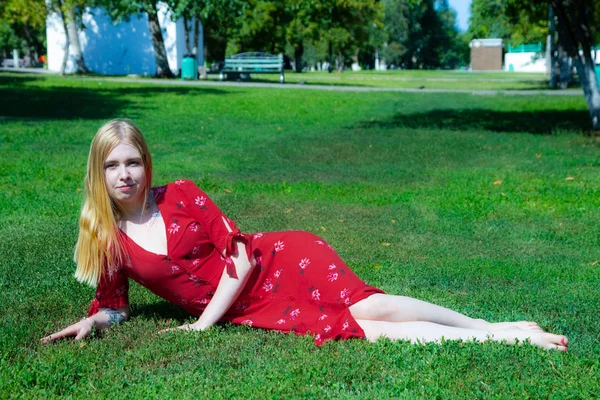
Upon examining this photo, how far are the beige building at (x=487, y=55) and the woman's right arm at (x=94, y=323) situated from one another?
115 m

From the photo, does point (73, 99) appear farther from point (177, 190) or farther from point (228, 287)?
point (228, 287)

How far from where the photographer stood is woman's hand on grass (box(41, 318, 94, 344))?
4020 millimetres

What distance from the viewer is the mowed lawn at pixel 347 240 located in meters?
3.48

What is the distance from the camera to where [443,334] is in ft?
12.6

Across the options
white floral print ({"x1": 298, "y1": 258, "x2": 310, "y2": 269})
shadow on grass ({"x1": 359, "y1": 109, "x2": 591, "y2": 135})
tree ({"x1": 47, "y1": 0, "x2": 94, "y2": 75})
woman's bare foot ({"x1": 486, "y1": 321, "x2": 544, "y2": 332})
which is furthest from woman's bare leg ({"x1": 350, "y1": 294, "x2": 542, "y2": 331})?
tree ({"x1": 47, "y1": 0, "x2": 94, "y2": 75})

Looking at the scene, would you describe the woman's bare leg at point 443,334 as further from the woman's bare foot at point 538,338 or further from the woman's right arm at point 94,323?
the woman's right arm at point 94,323

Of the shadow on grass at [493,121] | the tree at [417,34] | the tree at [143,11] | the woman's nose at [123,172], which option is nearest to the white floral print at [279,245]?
the woman's nose at [123,172]

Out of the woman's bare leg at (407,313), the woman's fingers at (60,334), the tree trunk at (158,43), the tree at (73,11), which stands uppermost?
the tree at (73,11)

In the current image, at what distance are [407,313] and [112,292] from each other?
1.63 metres

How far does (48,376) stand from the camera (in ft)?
11.5

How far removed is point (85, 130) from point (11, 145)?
88.7 inches

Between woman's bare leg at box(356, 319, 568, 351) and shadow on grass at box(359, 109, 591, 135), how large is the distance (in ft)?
40.9

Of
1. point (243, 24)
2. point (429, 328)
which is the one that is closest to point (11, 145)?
point (429, 328)

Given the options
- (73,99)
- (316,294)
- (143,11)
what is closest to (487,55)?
(143,11)
